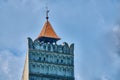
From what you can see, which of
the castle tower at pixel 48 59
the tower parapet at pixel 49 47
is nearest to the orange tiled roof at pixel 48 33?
the castle tower at pixel 48 59

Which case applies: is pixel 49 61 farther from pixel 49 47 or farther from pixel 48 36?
pixel 48 36

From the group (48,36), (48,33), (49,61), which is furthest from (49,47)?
(48,33)

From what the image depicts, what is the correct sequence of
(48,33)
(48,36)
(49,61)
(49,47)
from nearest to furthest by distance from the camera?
(49,61) → (49,47) → (48,36) → (48,33)

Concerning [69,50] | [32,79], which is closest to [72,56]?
[69,50]

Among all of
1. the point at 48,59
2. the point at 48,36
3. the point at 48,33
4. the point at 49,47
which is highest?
the point at 48,33

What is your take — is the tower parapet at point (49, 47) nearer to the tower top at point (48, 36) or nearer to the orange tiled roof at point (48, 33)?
the tower top at point (48, 36)

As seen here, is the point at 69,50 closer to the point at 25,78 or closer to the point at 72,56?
the point at 72,56

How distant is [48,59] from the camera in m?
99.9

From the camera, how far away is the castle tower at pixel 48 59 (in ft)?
324

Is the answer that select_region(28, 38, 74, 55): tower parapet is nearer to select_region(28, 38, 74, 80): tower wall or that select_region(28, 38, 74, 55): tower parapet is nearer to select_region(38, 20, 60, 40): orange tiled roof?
select_region(28, 38, 74, 80): tower wall

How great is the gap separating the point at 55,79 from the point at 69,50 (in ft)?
17.9

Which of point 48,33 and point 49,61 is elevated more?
point 48,33

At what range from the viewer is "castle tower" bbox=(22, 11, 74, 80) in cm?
9881

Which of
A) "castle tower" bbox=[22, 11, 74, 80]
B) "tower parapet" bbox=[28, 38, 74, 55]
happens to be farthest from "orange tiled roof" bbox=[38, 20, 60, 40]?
"tower parapet" bbox=[28, 38, 74, 55]
